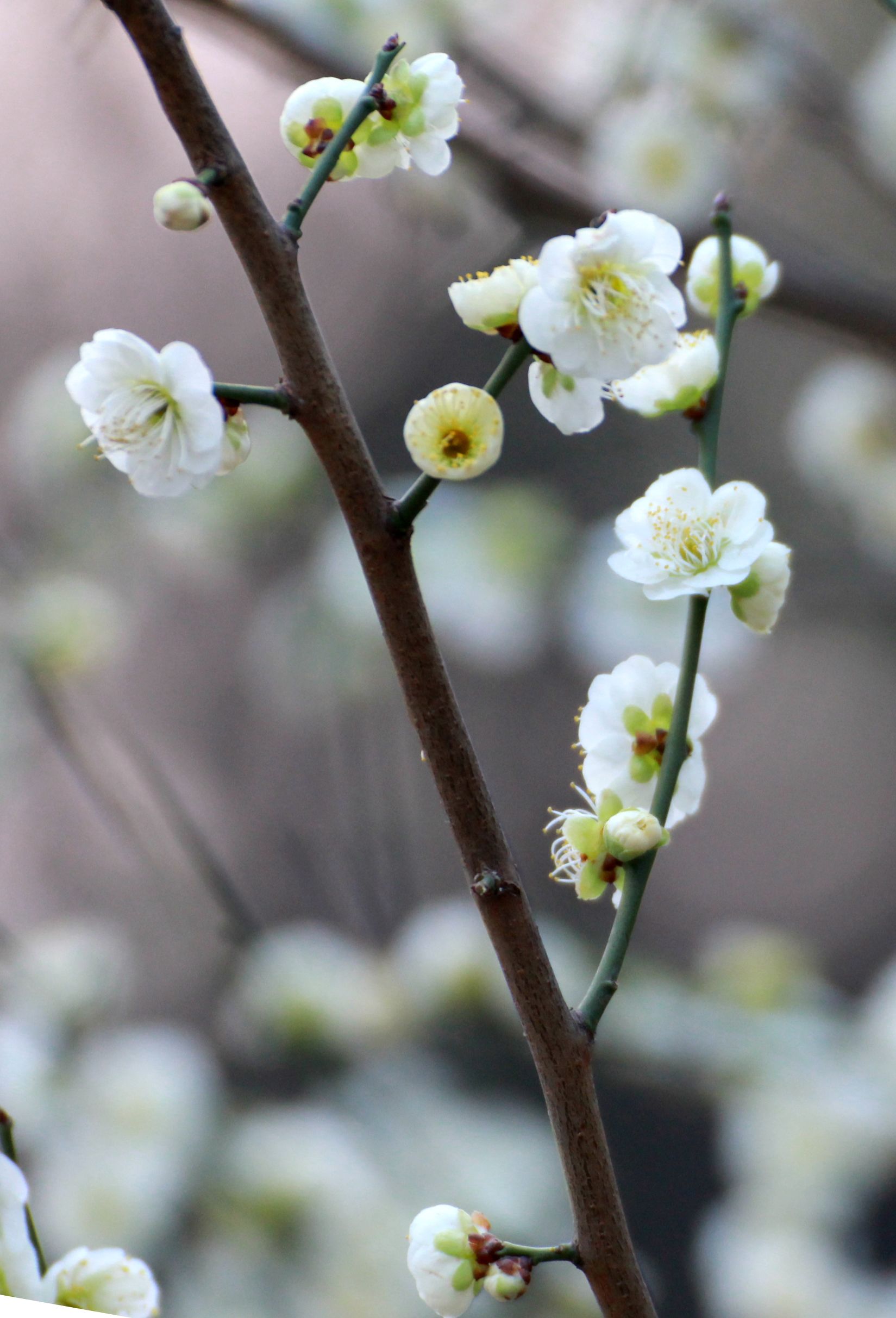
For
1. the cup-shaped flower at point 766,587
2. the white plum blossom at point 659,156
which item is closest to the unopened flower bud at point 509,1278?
the cup-shaped flower at point 766,587

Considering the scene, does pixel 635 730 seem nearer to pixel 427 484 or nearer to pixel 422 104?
pixel 427 484

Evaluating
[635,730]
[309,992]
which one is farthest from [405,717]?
[635,730]

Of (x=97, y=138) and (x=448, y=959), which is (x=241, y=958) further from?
(x=97, y=138)

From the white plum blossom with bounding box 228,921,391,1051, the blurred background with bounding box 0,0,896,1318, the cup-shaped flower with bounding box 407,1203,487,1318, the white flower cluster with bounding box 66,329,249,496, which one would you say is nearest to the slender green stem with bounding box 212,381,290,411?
the white flower cluster with bounding box 66,329,249,496

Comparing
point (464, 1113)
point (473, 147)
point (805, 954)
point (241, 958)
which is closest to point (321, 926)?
point (241, 958)

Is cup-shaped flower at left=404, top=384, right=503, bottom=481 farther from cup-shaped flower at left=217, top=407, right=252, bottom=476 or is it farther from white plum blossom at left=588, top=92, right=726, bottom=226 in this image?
white plum blossom at left=588, top=92, right=726, bottom=226

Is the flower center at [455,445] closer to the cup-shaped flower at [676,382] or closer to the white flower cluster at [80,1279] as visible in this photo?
the cup-shaped flower at [676,382]
